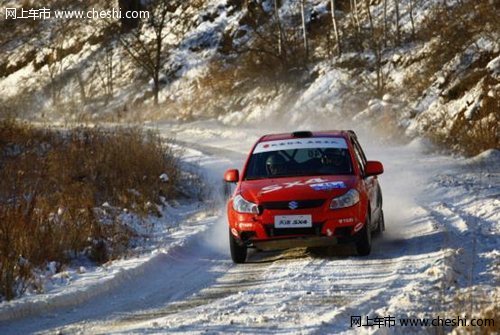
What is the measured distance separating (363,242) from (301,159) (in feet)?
5.32

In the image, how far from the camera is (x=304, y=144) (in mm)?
10727

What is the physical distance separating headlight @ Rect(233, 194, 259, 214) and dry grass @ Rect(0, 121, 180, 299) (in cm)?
188

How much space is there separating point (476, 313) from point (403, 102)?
21.9m

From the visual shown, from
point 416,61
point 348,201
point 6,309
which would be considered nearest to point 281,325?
point 6,309

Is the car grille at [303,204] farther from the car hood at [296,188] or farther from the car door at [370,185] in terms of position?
the car door at [370,185]

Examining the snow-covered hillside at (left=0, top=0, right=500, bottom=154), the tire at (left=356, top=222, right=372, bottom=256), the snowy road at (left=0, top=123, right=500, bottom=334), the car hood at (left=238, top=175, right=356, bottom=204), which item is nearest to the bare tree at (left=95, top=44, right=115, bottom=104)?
the snow-covered hillside at (left=0, top=0, right=500, bottom=154)

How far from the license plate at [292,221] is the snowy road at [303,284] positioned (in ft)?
1.54

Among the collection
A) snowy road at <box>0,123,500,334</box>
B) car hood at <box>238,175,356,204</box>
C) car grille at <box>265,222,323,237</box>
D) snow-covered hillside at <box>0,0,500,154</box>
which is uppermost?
snow-covered hillside at <box>0,0,500,154</box>

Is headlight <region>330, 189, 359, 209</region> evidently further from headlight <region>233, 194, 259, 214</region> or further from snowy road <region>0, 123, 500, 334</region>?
headlight <region>233, 194, 259, 214</region>

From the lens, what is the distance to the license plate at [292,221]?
9.20 m

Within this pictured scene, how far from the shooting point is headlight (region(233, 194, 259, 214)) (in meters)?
9.45

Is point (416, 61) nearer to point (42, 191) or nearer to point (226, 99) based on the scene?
point (226, 99)

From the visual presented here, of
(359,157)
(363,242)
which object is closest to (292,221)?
(363,242)

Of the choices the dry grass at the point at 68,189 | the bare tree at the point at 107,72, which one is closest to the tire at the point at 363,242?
the dry grass at the point at 68,189
